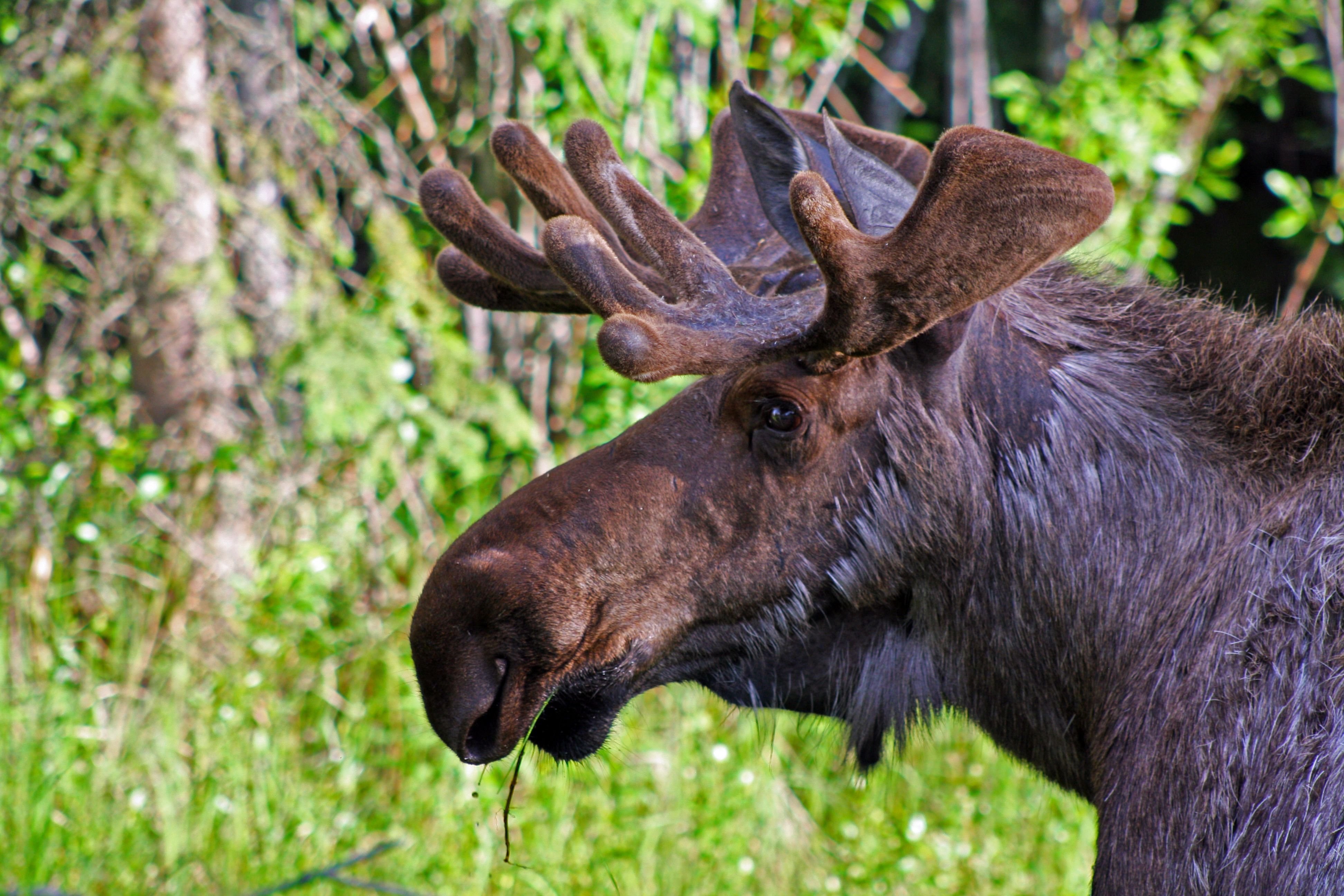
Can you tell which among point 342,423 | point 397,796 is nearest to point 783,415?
point 342,423

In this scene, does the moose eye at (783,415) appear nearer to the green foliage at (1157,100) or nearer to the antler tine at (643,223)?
the antler tine at (643,223)

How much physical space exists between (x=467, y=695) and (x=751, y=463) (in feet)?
2.00

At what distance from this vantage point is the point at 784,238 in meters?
2.25

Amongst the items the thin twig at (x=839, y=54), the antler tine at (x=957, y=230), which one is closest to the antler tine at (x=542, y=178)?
the antler tine at (x=957, y=230)

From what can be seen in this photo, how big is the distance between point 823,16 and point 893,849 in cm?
358

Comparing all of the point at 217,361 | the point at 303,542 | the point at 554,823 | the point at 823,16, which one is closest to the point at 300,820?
the point at 554,823

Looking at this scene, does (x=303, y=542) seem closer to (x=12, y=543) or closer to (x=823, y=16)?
(x=12, y=543)

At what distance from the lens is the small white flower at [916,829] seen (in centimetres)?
403

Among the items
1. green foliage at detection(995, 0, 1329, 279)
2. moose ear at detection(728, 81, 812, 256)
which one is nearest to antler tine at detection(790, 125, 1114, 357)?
moose ear at detection(728, 81, 812, 256)

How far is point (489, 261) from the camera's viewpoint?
2393 mm

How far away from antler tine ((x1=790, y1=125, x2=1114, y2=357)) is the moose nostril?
→ 798 millimetres

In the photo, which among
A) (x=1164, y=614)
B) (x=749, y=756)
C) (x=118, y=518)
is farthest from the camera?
(x=118, y=518)

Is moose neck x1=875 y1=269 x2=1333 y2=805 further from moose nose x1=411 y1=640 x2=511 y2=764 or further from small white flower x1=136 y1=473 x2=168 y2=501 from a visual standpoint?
small white flower x1=136 y1=473 x2=168 y2=501

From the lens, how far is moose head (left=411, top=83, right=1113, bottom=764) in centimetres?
179
